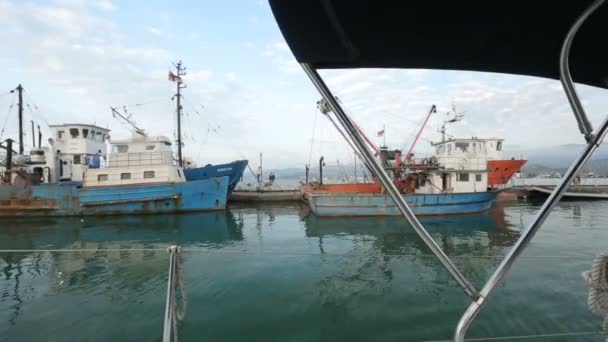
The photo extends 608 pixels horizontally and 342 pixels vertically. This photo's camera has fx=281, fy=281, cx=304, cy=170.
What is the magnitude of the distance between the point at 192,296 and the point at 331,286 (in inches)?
117

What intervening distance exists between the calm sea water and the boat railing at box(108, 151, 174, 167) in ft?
24.2

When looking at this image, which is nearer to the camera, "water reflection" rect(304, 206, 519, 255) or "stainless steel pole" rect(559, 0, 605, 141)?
"stainless steel pole" rect(559, 0, 605, 141)

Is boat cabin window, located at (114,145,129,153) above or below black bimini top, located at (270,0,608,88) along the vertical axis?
above

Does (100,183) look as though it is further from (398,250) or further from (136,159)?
(398,250)

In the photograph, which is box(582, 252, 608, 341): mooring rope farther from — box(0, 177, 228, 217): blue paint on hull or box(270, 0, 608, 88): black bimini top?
box(0, 177, 228, 217): blue paint on hull

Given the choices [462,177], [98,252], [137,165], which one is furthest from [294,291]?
[137,165]

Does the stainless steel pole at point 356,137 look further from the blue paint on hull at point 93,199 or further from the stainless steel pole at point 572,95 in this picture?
the blue paint on hull at point 93,199

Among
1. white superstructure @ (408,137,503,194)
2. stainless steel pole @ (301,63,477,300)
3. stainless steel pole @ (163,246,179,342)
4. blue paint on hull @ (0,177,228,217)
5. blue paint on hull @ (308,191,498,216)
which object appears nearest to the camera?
stainless steel pole @ (301,63,477,300)

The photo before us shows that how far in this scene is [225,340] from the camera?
427cm

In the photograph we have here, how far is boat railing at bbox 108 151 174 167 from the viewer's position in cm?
1839

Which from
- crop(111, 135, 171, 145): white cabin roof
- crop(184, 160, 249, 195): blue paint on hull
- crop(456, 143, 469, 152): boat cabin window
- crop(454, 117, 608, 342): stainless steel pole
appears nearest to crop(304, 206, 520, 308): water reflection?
crop(454, 117, 608, 342): stainless steel pole

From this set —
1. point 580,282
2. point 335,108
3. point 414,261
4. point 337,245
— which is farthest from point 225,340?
point 580,282

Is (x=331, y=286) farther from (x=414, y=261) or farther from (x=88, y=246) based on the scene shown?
(x=88, y=246)

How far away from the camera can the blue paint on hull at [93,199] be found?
1683cm
